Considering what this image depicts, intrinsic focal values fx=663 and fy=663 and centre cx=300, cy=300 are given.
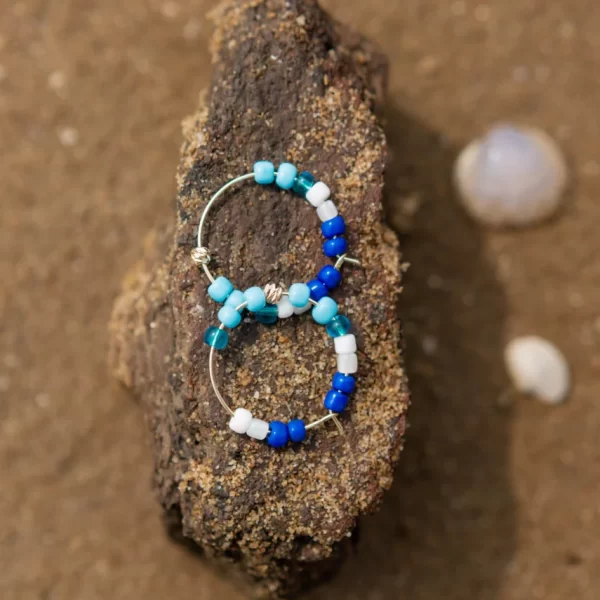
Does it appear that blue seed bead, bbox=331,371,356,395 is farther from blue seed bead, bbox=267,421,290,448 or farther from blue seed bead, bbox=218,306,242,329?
blue seed bead, bbox=218,306,242,329

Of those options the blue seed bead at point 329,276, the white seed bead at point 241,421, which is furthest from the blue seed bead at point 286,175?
the white seed bead at point 241,421

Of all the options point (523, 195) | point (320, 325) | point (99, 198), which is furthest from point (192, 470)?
point (523, 195)

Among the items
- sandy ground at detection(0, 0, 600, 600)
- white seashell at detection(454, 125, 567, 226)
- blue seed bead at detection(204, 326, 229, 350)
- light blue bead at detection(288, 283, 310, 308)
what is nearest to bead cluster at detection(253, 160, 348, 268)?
light blue bead at detection(288, 283, 310, 308)

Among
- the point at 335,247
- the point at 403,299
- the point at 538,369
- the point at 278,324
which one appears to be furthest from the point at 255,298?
the point at 538,369

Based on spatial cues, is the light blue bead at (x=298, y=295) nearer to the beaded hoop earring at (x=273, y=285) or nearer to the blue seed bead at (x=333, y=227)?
the beaded hoop earring at (x=273, y=285)

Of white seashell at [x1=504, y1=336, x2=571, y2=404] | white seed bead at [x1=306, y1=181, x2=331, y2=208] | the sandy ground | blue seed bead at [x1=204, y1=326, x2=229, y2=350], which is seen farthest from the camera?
white seashell at [x1=504, y1=336, x2=571, y2=404]

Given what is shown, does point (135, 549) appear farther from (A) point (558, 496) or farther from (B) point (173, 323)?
(A) point (558, 496)

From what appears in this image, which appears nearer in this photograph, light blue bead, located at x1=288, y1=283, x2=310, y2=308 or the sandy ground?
light blue bead, located at x1=288, y1=283, x2=310, y2=308
